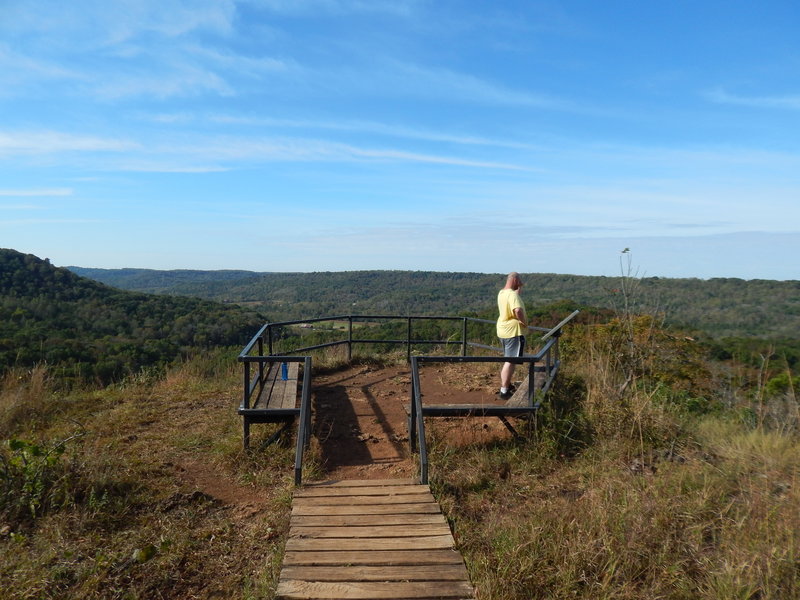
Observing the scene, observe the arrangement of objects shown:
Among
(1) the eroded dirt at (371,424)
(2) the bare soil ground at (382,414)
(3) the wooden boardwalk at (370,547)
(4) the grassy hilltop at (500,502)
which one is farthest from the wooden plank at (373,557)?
(2) the bare soil ground at (382,414)

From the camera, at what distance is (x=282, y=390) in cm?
615

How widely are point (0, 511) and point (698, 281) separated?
1602 inches

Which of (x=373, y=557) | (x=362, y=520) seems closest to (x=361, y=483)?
(x=362, y=520)

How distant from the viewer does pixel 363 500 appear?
3.98 meters

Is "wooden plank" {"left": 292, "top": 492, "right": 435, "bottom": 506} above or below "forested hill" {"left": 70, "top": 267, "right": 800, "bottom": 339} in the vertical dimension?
below

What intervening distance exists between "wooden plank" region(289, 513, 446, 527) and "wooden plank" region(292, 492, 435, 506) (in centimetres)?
21

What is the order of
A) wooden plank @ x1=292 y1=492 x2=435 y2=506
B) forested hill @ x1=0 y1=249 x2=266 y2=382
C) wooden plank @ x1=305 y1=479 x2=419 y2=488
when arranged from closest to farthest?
wooden plank @ x1=292 y1=492 x2=435 y2=506, wooden plank @ x1=305 y1=479 x2=419 y2=488, forested hill @ x1=0 y1=249 x2=266 y2=382

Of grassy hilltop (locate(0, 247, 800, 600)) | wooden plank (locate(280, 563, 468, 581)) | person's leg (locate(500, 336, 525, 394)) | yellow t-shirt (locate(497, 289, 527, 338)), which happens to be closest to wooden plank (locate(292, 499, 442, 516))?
grassy hilltop (locate(0, 247, 800, 600))

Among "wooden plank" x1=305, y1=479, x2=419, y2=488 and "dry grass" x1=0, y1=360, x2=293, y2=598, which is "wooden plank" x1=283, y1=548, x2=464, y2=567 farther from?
"wooden plank" x1=305, y1=479, x2=419, y2=488

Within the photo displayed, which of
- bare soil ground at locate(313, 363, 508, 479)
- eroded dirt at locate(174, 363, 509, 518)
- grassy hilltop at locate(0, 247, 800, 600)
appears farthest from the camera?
bare soil ground at locate(313, 363, 508, 479)

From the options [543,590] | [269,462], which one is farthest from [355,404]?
[543,590]

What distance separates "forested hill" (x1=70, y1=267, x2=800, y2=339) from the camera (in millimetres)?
9867

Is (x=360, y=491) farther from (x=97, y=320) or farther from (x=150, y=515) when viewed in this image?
(x=97, y=320)

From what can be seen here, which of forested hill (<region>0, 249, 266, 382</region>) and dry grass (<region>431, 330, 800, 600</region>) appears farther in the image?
forested hill (<region>0, 249, 266, 382</region>)
